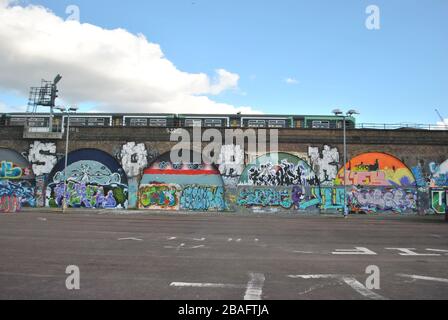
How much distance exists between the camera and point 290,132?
37844 millimetres

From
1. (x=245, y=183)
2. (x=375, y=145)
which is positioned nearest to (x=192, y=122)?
(x=245, y=183)

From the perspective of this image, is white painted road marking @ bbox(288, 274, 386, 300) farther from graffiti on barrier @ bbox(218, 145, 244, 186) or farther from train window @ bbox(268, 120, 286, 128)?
train window @ bbox(268, 120, 286, 128)

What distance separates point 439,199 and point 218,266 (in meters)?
33.4

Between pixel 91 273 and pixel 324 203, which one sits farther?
pixel 324 203

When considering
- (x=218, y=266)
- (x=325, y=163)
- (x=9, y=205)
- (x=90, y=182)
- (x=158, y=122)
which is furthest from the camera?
(x=158, y=122)

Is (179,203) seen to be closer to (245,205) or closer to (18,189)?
(245,205)

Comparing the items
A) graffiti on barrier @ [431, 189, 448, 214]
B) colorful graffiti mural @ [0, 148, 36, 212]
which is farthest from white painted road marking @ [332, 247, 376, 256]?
colorful graffiti mural @ [0, 148, 36, 212]

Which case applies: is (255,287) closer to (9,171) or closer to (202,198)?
(202,198)

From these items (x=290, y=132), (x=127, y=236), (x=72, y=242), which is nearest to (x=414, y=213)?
(x=290, y=132)

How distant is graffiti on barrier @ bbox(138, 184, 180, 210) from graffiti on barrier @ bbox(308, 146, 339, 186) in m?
12.3

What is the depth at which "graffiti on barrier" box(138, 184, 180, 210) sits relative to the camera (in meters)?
37.8

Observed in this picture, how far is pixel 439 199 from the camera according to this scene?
37469mm
